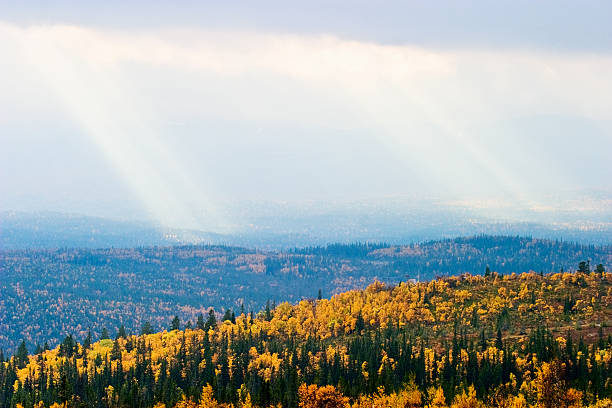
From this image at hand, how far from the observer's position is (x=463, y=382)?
195625 millimetres

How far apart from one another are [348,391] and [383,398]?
37.4ft

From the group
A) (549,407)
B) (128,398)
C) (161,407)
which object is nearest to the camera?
(549,407)

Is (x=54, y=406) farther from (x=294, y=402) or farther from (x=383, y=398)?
(x=383, y=398)

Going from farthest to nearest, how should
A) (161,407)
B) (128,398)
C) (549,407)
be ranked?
1. (128,398)
2. (161,407)
3. (549,407)

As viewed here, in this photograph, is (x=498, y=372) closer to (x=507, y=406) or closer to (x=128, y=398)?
(x=507, y=406)

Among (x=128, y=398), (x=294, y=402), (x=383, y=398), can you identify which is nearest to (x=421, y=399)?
(x=383, y=398)

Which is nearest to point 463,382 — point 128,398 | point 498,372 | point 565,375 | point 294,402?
point 498,372

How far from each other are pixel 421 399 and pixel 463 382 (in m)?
11.6

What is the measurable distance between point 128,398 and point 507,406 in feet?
239

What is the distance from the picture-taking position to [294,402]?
615 feet

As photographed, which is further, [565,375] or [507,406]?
[565,375]

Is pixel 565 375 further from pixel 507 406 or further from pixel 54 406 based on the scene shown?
pixel 54 406

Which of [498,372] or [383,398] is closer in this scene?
[383,398]

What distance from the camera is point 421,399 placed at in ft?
618
